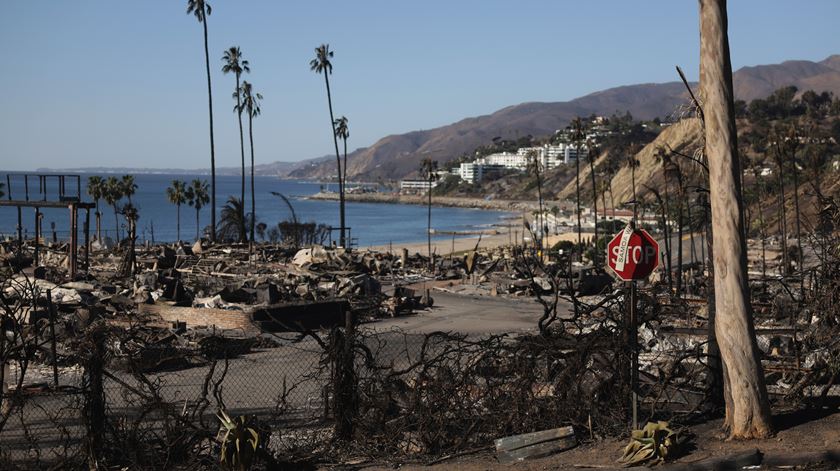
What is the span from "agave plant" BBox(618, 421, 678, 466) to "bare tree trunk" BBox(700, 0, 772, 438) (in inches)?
33.9

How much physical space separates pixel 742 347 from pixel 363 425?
4.38 meters

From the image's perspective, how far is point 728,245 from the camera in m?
9.60

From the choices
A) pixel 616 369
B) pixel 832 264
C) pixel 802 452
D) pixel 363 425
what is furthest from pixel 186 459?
pixel 832 264

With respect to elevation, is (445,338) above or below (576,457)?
above

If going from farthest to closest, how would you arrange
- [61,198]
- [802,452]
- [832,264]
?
[61,198] → [832,264] → [802,452]

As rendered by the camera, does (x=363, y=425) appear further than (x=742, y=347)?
Yes

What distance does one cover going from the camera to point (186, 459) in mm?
9539

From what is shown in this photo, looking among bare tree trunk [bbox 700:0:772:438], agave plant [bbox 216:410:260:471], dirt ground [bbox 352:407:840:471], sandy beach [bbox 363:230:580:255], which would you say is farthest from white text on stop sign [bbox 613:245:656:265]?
sandy beach [bbox 363:230:580:255]

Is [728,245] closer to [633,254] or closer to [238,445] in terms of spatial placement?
[633,254]

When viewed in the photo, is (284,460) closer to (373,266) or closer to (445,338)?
(445,338)

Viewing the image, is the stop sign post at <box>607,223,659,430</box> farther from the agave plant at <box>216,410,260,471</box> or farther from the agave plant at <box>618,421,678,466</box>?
the agave plant at <box>216,410,260,471</box>

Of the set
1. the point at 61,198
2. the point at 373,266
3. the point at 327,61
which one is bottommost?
the point at 373,266

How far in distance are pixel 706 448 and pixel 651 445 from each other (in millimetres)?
738

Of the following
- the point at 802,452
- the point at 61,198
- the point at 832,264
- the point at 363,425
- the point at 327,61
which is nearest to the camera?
the point at 802,452
